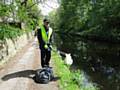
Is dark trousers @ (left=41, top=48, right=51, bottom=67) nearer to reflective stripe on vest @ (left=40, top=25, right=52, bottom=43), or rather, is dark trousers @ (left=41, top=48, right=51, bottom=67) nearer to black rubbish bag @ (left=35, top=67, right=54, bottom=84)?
A: reflective stripe on vest @ (left=40, top=25, right=52, bottom=43)

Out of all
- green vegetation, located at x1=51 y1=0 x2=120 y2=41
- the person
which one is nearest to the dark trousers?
the person

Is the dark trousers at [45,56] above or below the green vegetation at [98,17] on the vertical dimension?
above

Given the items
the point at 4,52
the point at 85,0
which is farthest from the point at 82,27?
the point at 4,52

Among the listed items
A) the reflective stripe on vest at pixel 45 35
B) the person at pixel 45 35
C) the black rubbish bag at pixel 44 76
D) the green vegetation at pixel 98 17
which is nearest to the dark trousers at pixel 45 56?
the person at pixel 45 35

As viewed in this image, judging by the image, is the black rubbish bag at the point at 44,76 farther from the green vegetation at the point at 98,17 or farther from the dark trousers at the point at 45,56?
the green vegetation at the point at 98,17

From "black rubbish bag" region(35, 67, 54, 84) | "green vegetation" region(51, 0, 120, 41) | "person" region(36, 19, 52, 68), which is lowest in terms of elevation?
"green vegetation" region(51, 0, 120, 41)

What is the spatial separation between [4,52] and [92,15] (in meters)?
44.8

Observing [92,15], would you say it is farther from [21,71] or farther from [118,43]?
[21,71]

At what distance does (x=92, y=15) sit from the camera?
6206cm

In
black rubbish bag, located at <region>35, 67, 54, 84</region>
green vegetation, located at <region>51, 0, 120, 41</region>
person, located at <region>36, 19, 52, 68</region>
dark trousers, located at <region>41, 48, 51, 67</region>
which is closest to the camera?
black rubbish bag, located at <region>35, 67, 54, 84</region>

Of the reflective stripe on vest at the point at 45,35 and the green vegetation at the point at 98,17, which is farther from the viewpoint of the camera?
the green vegetation at the point at 98,17

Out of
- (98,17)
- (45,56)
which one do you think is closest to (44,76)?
(45,56)

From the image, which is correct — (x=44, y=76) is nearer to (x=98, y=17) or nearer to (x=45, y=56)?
(x=45, y=56)

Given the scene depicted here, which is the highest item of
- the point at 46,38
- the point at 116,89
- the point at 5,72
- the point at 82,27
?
the point at 46,38
